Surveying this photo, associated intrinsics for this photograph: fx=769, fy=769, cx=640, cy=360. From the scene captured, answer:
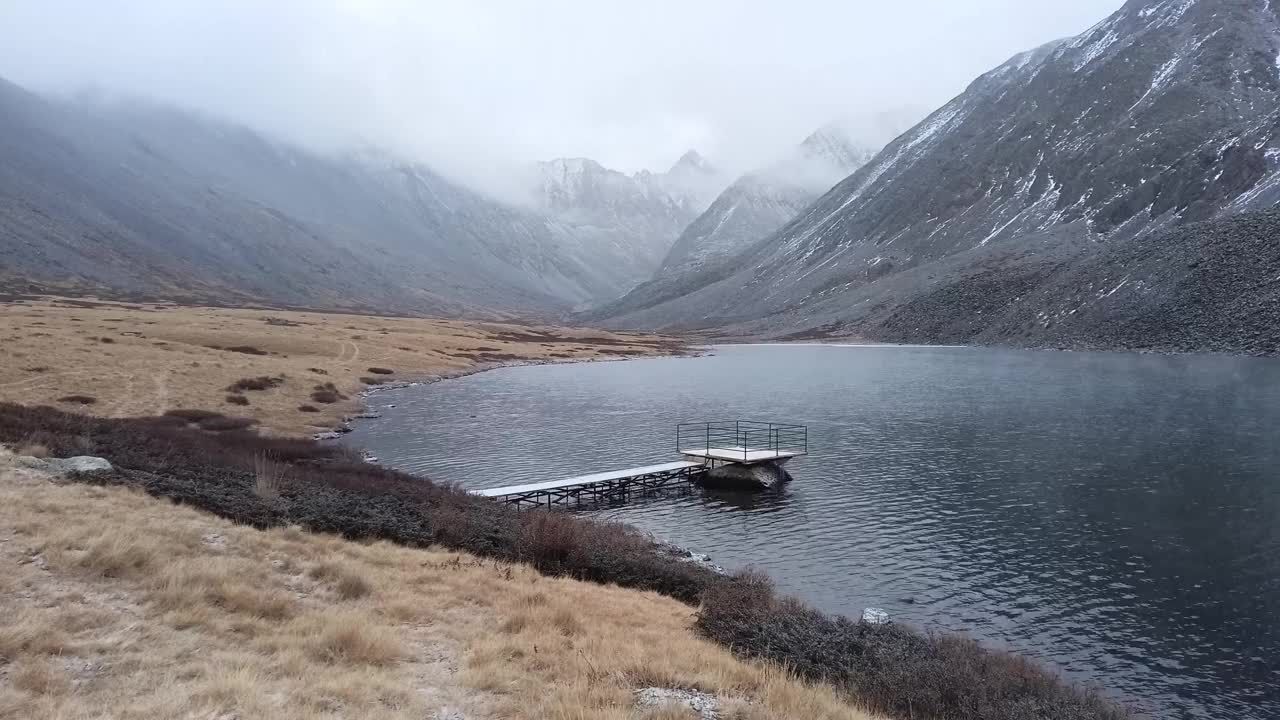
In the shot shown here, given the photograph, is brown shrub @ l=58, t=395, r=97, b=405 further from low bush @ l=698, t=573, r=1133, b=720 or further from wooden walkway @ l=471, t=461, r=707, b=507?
low bush @ l=698, t=573, r=1133, b=720

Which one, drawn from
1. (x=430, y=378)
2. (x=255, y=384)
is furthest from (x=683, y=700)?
(x=430, y=378)

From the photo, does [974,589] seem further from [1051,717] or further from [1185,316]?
[1185,316]

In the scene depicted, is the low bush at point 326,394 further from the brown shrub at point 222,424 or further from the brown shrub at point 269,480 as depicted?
the brown shrub at point 269,480

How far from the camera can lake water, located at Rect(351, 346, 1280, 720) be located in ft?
76.0

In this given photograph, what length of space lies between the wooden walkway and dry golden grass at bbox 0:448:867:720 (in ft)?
63.2

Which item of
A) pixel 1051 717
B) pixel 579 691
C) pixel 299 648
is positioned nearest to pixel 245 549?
pixel 299 648

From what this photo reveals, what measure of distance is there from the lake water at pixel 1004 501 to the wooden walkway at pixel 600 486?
2052 mm

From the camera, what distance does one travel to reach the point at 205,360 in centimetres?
7231

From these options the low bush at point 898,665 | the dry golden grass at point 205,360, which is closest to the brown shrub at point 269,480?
the low bush at point 898,665

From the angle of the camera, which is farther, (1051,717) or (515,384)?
(515,384)

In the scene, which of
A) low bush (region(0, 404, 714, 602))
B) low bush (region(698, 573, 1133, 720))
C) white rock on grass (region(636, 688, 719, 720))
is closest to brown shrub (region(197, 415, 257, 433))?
low bush (region(0, 404, 714, 602))

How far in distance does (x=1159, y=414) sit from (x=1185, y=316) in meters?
82.4

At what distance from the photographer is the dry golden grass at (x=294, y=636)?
439 inches

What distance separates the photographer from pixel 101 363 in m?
63.2
